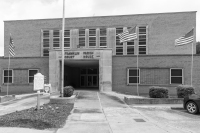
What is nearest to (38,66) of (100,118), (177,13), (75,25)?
(75,25)

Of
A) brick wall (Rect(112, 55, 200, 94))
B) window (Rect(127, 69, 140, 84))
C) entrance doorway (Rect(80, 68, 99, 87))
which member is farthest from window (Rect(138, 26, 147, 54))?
window (Rect(127, 69, 140, 84))

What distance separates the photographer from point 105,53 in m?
19.3

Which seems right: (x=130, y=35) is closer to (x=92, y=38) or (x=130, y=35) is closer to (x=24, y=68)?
(x=24, y=68)

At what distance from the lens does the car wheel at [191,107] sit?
907cm

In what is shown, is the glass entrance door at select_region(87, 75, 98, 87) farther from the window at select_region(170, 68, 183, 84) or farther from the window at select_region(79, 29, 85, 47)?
the window at select_region(170, 68, 183, 84)

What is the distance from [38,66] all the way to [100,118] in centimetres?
1553

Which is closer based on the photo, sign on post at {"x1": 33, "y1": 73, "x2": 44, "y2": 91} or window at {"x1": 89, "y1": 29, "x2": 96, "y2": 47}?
sign on post at {"x1": 33, "y1": 73, "x2": 44, "y2": 91}

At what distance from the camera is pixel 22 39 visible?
103 ft

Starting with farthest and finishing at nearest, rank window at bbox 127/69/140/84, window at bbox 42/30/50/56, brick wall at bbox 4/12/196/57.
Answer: window at bbox 42/30/50/56 < brick wall at bbox 4/12/196/57 < window at bbox 127/69/140/84

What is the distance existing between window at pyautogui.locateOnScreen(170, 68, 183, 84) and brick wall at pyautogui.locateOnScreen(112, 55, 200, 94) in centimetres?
40

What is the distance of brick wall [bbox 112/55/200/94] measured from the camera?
1889 centimetres

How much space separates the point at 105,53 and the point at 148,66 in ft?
17.1

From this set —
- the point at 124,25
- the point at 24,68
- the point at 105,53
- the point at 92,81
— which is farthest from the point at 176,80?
the point at 24,68

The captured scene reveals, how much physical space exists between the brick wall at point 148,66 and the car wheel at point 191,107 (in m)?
10.1
